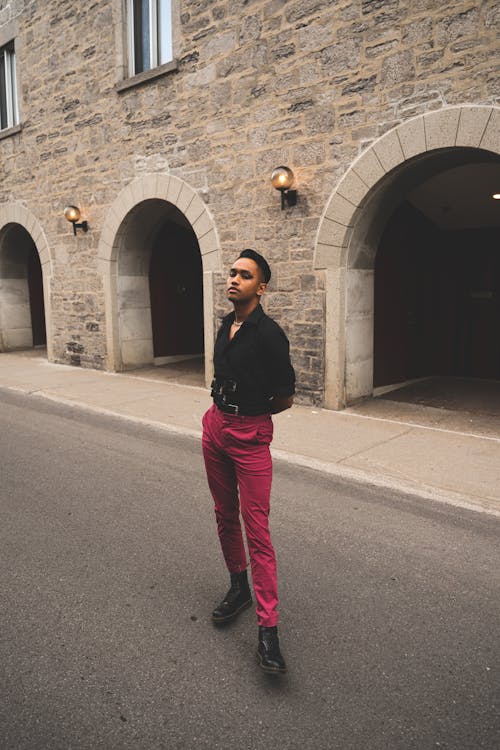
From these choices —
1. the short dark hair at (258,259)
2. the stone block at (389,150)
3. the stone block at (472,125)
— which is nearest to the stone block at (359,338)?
the stone block at (389,150)

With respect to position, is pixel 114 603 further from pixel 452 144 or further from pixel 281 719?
pixel 452 144

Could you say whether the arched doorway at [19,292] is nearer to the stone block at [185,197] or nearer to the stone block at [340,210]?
the stone block at [185,197]

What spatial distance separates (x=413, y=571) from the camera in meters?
3.41

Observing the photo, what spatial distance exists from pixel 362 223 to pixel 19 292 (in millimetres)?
10984

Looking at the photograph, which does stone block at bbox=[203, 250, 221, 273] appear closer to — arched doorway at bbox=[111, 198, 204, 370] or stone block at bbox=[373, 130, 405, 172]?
arched doorway at bbox=[111, 198, 204, 370]

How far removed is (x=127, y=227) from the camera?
10.8 metres

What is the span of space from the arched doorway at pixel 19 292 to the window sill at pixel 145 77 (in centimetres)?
581

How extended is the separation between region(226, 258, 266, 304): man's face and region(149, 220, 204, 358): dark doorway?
9432 millimetres

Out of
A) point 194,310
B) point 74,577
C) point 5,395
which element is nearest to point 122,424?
point 5,395

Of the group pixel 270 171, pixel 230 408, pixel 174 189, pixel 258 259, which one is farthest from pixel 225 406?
pixel 174 189

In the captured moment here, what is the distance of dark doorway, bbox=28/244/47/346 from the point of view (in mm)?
15438

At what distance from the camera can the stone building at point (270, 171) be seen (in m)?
6.74

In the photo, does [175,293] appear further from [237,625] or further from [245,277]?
[237,625]

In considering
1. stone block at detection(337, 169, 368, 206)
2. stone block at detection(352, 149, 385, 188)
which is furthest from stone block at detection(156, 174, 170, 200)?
stone block at detection(352, 149, 385, 188)
